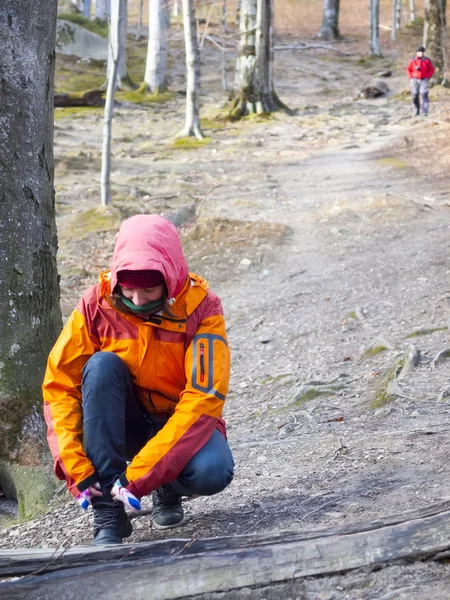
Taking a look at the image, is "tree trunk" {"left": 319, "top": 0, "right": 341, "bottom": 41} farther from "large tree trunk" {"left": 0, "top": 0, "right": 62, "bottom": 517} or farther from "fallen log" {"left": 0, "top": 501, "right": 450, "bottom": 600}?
"fallen log" {"left": 0, "top": 501, "right": 450, "bottom": 600}

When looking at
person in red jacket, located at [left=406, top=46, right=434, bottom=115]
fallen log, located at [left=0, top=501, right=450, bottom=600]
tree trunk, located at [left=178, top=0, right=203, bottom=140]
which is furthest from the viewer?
person in red jacket, located at [left=406, top=46, right=434, bottom=115]

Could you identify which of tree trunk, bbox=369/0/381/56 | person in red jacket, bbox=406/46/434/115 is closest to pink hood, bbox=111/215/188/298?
person in red jacket, bbox=406/46/434/115

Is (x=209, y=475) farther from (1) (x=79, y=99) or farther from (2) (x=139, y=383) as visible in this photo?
(1) (x=79, y=99)

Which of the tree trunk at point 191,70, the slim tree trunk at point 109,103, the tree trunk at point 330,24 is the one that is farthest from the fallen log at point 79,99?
the tree trunk at point 330,24

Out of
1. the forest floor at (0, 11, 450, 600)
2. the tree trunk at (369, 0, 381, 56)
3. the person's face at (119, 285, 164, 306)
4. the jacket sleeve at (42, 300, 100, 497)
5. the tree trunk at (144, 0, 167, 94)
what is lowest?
the forest floor at (0, 11, 450, 600)

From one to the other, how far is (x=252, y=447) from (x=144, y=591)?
2109 millimetres

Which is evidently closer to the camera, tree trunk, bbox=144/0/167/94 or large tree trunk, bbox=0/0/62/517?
large tree trunk, bbox=0/0/62/517

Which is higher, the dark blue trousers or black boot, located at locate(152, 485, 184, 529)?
the dark blue trousers

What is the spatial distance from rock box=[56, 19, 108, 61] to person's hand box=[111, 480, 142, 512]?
28866mm

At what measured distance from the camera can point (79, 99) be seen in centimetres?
2134

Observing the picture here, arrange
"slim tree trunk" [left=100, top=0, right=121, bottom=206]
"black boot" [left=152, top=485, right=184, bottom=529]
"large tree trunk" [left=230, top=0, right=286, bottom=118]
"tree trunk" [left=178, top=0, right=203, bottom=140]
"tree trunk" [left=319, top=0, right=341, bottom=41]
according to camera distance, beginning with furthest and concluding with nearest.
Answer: "tree trunk" [left=319, top=0, right=341, bottom=41] → "large tree trunk" [left=230, top=0, right=286, bottom=118] → "tree trunk" [left=178, top=0, right=203, bottom=140] → "slim tree trunk" [left=100, top=0, right=121, bottom=206] → "black boot" [left=152, top=485, right=184, bottom=529]

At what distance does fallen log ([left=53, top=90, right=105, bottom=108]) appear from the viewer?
21.2 metres

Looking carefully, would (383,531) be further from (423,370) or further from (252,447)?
(423,370)

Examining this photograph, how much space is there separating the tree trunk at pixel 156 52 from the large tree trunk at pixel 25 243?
64.1 feet
